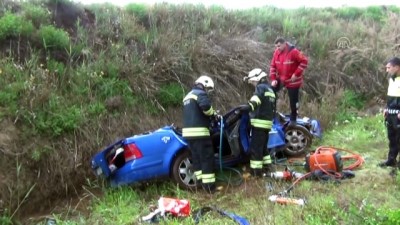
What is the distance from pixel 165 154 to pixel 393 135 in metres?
3.67

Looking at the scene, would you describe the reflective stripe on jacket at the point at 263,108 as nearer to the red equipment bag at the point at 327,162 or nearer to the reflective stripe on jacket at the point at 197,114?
the reflective stripe on jacket at the point at 197,114

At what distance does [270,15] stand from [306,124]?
6.03 metres

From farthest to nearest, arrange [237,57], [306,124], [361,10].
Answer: [361,10] → [237,57] → [306,124]

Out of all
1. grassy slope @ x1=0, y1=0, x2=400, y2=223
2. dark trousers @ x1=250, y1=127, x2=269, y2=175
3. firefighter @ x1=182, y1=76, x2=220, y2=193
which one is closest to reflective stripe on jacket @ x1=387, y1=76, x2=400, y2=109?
dark trousers @ x1=250, y1=127, x2=269, y2=175

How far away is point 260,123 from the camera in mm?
7480

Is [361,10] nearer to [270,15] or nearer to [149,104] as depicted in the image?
[270,15]

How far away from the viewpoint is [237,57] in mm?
11000

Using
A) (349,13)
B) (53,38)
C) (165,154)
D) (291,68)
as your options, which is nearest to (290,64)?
(291,68)

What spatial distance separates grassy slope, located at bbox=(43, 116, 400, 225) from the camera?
5.58 meters

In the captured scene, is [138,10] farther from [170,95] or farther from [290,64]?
[290,64]

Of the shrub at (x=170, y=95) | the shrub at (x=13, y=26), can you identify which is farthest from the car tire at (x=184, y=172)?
the shrub at (x=13, y=26)

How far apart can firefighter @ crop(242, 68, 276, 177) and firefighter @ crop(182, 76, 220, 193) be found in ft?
2.20

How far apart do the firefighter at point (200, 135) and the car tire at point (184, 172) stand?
19 cm

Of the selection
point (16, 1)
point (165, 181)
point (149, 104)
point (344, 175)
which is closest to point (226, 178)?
point (165, 181)
